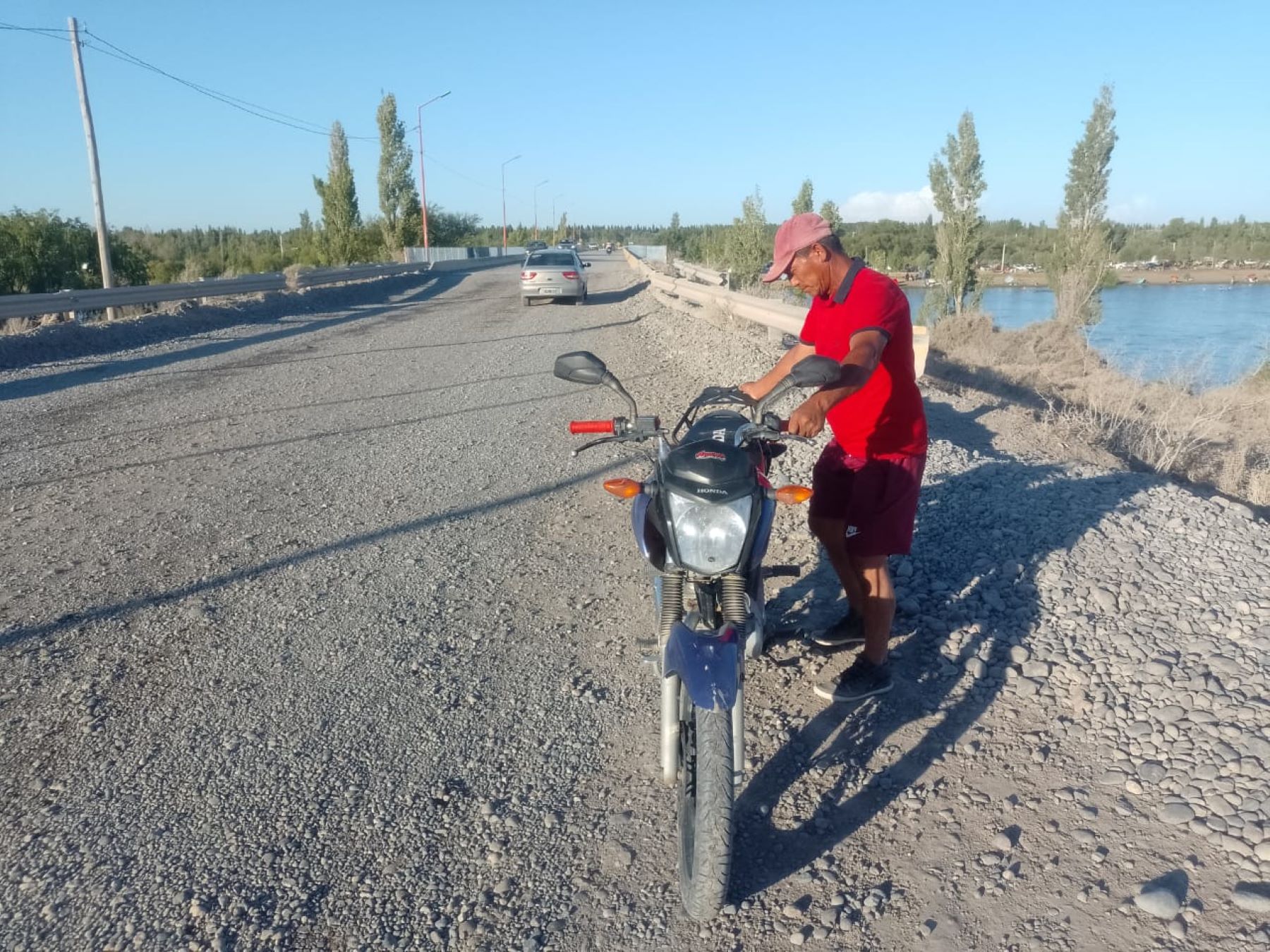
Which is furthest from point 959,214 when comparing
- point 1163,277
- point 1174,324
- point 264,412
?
point 264,412

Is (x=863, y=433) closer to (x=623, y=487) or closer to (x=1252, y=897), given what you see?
(x=623, y=487)

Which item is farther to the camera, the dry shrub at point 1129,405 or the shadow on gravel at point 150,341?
the shadow on gravel at point 150,341

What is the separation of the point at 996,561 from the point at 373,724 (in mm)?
3272

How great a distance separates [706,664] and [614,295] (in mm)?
27661

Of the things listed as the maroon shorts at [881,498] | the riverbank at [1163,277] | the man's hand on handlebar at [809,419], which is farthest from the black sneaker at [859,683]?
the riverbank at [1163,277]

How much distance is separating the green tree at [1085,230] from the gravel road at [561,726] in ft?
69.9

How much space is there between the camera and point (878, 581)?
3.76 metres

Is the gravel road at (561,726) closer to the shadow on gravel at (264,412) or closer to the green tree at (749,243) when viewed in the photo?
the shadow on gravel at (264,412)

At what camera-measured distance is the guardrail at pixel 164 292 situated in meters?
14.6

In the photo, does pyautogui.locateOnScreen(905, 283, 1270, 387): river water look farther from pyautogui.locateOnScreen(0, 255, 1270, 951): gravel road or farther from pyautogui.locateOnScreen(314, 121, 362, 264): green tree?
pyautogui.locateOnScreen(314, 121, 362, 264): green tree

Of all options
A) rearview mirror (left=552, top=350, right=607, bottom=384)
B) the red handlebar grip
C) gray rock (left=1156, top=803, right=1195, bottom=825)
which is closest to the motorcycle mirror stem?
rearview mirror (left=552, top=350, right=607, bottom=384)

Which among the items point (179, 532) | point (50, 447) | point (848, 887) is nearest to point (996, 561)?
point (848, 887)

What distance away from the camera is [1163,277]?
5059 cm

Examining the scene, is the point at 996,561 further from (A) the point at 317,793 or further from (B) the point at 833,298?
(A) the point at 317,793
